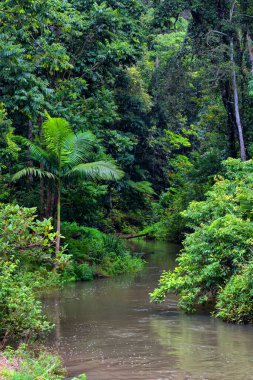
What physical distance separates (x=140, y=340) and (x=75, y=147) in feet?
33.2

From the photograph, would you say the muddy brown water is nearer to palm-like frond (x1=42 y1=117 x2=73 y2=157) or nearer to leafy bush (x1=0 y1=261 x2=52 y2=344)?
leafy bush (x1=0 y1=261 x2=52 y2=344)

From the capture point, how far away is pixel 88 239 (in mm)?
22109

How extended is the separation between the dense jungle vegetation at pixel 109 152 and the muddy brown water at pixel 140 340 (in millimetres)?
579

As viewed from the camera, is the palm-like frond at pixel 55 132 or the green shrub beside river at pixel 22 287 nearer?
the green shrub beside river at pixel 22 287

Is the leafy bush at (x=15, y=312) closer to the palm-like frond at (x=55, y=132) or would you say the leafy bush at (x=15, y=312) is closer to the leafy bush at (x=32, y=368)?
the leafy bush at (x=32, y=368)

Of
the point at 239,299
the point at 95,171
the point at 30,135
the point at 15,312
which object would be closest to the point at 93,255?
the point at 95,171

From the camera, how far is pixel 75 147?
64.7 feet

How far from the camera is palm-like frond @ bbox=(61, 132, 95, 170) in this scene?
19438mm

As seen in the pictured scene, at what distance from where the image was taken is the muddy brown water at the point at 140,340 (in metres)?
8.56

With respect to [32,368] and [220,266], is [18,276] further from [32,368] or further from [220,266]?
[220,266]

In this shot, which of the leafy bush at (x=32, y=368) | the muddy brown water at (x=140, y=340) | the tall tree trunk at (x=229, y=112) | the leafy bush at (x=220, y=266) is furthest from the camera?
the tall tree trunk at (x=229, y=112)

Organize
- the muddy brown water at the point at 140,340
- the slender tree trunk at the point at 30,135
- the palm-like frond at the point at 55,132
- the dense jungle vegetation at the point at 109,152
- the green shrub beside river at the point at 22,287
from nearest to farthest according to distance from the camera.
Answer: the green shrub beside river at the point at 22,287 < the muddy brown water at the point at 140,340 < the dense jungle vegetation at the point at 109,152 < the palm-like frond at the point at 55,132 < the slender tree trunk at the point at 30,135

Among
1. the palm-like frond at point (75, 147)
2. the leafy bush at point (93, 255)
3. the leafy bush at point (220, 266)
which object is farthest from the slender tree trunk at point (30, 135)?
the leafy bush at point (220, 266)

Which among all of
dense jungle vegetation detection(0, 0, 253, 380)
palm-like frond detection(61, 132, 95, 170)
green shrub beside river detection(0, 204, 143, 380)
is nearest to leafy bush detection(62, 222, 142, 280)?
dense jungle vegetation detection(0, 0, 253, 380)
